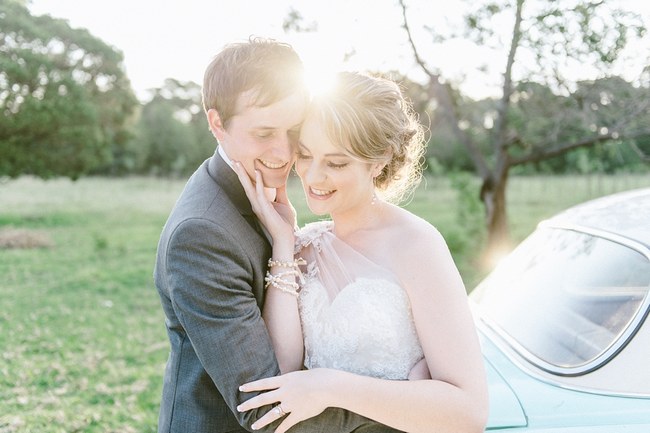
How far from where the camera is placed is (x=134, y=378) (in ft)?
20.7

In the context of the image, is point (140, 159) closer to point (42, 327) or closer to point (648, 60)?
point (42, 327)

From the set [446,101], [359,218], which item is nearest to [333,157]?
[359,218]

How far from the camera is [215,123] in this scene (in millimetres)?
2193

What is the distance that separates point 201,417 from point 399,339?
676 mm

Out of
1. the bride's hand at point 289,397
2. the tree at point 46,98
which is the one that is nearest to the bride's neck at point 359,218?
the bride's hand at point 289,397

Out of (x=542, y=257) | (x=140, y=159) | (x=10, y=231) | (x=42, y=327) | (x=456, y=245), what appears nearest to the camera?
(x=542, y=257)

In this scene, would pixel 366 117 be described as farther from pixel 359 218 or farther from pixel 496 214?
pixel 496 214

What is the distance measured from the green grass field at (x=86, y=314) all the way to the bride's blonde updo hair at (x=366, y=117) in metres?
3.07

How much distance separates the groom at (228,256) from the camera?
183cm

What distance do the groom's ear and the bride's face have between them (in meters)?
0.28

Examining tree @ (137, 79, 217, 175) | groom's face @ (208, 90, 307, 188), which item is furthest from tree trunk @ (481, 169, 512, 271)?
tree @ (137, 79, 217, 175)

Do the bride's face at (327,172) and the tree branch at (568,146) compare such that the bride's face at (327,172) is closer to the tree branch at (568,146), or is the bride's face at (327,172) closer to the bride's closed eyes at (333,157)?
the bride's closed eyes at (333,157)

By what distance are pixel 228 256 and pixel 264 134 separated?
0.47 meters

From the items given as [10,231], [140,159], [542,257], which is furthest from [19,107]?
[140,159]
